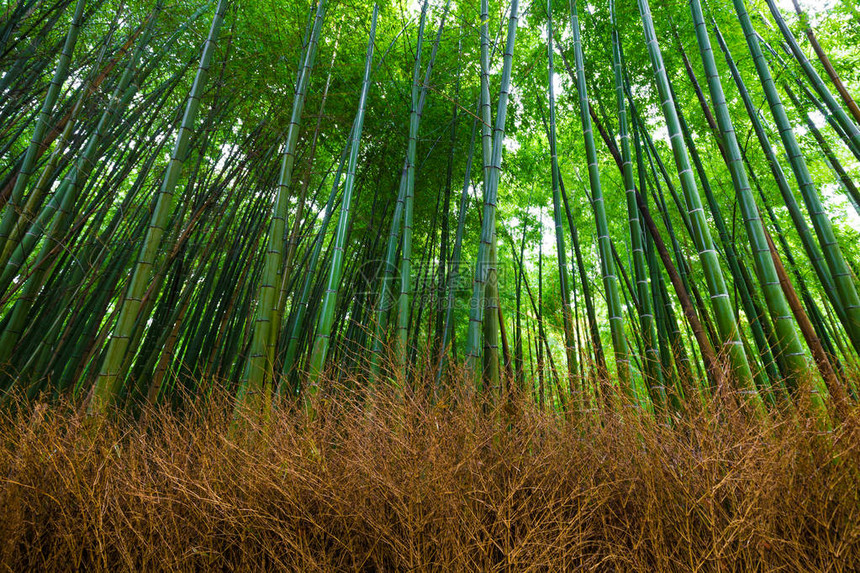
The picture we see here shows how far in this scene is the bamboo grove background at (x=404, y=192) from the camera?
2.02 meters

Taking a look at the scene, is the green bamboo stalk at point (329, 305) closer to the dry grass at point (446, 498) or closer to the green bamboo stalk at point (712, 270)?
the dry grass at point (446, 498)

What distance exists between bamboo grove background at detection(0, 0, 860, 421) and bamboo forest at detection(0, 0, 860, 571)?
29 mm

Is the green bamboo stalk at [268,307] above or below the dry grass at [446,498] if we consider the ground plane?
above

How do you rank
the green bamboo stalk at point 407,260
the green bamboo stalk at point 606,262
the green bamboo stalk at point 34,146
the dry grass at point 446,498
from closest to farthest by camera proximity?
the dry grass at point 446,498 < the green bamboo stalk at point 606,262 < the green bamboo stalk at point 34,146 < the green bamboo stalk at point 407,260

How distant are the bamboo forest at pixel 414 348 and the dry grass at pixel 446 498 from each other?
0.5 inches

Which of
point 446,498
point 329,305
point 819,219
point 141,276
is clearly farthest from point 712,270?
point 141,276

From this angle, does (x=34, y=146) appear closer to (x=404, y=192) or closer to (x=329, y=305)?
(x=329, y=305)

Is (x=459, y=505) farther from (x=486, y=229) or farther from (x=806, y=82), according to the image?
(x=806, y=82)

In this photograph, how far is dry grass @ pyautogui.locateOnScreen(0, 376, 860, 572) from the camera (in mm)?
1222

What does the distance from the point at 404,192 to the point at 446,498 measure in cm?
230

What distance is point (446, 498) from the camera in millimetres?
1367

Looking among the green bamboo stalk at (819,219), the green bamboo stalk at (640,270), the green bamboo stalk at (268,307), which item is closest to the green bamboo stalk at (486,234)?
the green bamboo stalk at (640,270)

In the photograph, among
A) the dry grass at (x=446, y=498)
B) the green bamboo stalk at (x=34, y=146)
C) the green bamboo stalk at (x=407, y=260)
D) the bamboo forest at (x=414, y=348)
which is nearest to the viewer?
the dry grass at (x=446, y=498)

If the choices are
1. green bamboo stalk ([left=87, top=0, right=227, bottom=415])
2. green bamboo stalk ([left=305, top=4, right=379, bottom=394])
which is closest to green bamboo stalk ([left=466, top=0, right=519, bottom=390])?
green bamboo stalk ([left=305, top=4, right=379, bottom=394])
